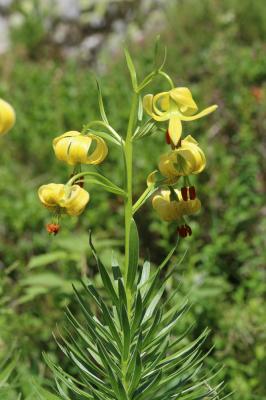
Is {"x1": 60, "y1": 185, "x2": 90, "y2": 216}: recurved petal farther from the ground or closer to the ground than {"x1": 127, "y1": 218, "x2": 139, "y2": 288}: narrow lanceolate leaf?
farther from the ground

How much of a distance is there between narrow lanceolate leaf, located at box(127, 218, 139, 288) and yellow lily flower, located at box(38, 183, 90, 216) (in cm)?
13

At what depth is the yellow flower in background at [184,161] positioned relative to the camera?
136cm

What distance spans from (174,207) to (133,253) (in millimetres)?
137

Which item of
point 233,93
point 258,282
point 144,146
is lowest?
point 258,282

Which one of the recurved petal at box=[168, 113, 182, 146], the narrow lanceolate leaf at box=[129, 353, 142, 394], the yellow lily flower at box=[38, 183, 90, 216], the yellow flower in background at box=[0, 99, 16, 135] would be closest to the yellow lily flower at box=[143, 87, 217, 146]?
the recurved petal at box=[168, 113, 182, 146]

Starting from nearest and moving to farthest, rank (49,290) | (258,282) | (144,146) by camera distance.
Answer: (49,290) < (258,282) < (144,146)

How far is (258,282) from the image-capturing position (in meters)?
3.02

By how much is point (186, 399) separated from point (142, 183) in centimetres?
215

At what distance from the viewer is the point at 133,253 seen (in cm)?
145

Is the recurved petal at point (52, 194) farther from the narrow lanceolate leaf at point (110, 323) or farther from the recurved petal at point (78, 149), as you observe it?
the narrow lanceolate leaf at point (110, 323)

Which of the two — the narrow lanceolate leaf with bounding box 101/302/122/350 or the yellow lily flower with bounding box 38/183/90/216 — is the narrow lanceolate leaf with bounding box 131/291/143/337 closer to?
the narrow lanceolate leaf with bounding box 101/302/122/350

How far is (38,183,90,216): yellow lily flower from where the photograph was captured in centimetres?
134

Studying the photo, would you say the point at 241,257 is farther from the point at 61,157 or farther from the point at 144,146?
the point at 61,157

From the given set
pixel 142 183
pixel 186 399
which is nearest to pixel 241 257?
pixel 142 183
